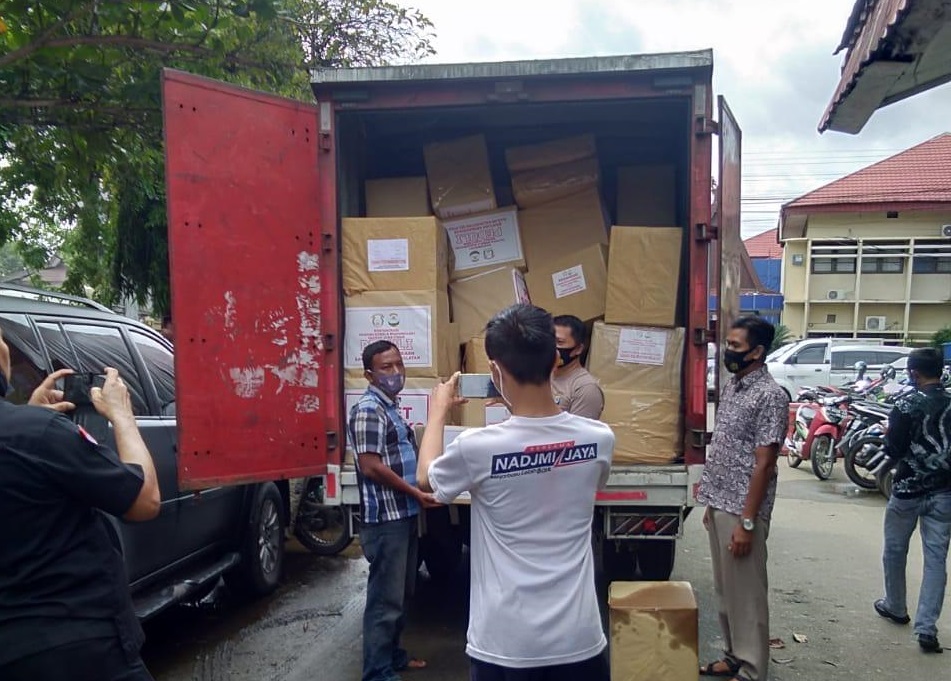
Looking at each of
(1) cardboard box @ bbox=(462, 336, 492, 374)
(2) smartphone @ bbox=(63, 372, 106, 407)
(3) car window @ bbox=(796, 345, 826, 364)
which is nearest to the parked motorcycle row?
(1) cardboard box @ bbox=(462, 336, 492, 374)

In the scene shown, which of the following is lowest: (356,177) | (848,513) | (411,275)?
(848,513)

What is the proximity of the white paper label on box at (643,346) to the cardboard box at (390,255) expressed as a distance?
1083mm

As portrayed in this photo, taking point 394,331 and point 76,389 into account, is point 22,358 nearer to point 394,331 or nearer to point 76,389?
point 76,389

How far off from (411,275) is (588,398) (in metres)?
1.16

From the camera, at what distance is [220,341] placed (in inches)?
152

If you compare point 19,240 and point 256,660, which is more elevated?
point 19,240

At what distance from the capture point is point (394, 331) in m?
4.34

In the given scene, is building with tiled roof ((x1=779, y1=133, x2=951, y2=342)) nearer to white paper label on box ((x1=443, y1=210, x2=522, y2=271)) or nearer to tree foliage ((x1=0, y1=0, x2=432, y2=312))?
tree foliage ((x1=0, y1=0, x2=432, y2=312))

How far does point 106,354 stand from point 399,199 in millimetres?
1956

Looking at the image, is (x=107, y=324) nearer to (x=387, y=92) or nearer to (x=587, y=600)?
(x=387, y=92)

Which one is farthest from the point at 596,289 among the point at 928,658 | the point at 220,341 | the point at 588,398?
the point at 928,658

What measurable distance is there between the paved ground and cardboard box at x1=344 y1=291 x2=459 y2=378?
158cm

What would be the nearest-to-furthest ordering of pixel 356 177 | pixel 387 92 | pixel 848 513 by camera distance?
1. pixel 387 92
2. pixel 356 177
3. pixel 848 513

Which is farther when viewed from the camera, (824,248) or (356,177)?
(824,248)
